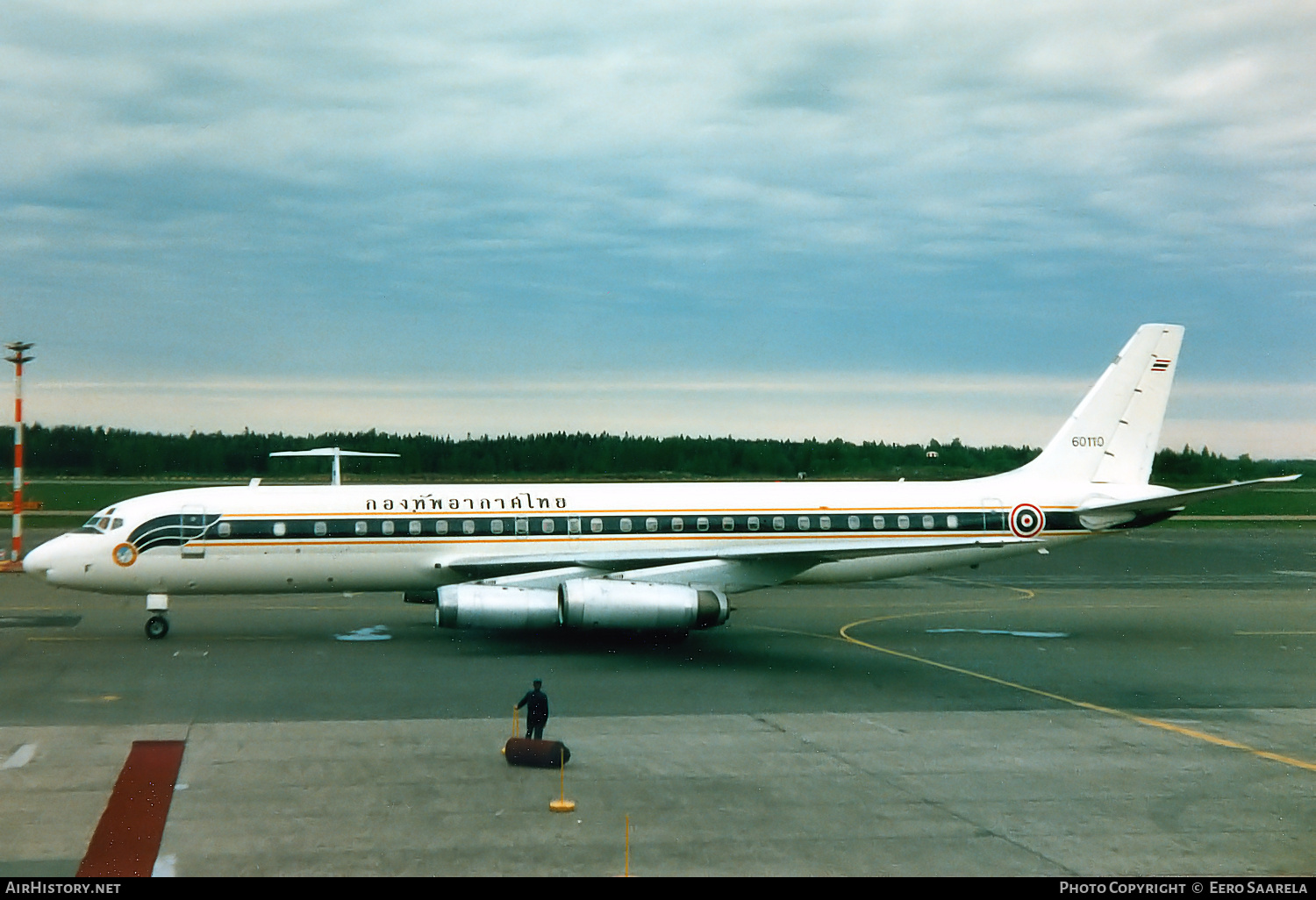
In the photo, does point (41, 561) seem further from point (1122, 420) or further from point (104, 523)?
point (1122, 420)

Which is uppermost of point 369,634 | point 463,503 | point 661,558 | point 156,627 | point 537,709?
point 463,503

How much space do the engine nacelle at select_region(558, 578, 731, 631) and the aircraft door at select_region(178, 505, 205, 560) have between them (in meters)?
9.38

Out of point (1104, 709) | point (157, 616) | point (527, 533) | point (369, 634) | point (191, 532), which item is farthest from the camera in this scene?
point (369, 634)

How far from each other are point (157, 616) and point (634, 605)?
12380mm

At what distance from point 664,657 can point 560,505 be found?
5359 mm

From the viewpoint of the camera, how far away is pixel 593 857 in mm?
13016

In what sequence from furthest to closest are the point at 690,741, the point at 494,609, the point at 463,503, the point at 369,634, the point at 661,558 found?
the point at 369,634 → the point at 463,503 → the point at 661,558 → the point at 494,609 → the point at 690,741

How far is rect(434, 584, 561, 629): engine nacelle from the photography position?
2609 cm

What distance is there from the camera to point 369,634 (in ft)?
98.3

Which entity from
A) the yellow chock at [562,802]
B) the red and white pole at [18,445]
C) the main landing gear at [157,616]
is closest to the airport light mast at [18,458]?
the red and white pole at [18,445]

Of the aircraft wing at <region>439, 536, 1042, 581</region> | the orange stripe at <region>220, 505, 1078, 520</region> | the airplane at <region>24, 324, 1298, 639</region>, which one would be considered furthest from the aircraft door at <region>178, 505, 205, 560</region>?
the aircraft wing at <region>439, 536, 1042, 581</region>

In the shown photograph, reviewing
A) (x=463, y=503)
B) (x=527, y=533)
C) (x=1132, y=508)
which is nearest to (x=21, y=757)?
(x=463, y=503)
